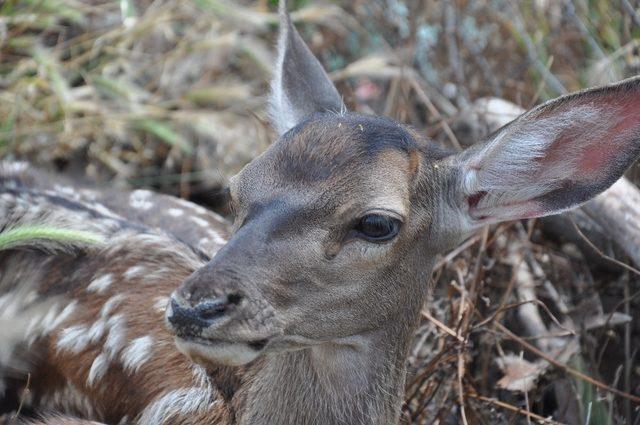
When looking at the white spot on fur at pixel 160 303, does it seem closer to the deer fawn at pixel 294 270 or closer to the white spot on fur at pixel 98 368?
the deer fawn at pixel 294 270

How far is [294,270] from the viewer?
8.59ft

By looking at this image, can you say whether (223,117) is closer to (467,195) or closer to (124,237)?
(124,237)

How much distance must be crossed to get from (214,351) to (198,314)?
12 centimetres

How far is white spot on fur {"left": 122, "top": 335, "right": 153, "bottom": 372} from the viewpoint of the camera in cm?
333

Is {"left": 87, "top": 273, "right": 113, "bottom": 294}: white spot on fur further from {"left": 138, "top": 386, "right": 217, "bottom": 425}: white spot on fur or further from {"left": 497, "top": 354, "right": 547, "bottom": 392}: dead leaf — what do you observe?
{"left": 497, "top": 354, "right": 547, "bottom": 392}: dead leaf

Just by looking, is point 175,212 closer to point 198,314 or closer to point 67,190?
point 67,190

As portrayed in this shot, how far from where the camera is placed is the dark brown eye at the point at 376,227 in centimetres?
271

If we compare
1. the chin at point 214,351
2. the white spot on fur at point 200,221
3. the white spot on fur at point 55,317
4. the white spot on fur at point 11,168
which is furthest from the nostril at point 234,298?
the white spot on fur at point 11,168

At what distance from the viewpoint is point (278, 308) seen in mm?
2600

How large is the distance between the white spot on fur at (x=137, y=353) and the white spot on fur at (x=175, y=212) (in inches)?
40.4

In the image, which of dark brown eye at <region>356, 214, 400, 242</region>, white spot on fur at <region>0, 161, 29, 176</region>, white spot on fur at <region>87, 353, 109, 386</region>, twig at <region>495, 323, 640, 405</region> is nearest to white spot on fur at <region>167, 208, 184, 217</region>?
white spot on fur at <region>0, 161, 29, 176</region>

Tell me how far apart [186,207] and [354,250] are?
1.86 meters

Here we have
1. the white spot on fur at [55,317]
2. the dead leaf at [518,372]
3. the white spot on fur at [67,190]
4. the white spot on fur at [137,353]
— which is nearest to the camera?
the white spot on fur at [137,353]

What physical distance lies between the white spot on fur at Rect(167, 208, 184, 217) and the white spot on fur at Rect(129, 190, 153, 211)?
86mm
